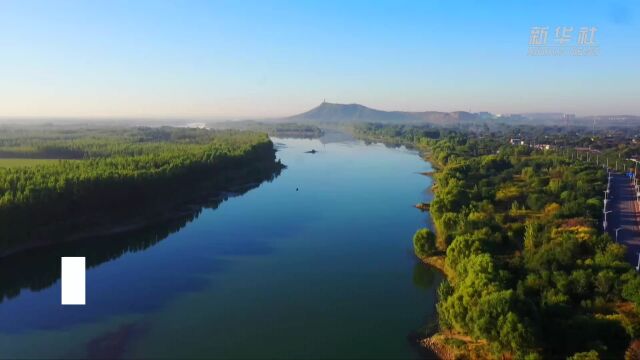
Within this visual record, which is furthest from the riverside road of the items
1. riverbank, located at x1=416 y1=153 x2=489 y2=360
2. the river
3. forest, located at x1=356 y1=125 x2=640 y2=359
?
riverbank, located at x1=416 y1=153 x2=489 y2=360

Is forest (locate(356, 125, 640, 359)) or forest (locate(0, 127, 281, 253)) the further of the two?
forest (locate(0, 127, 281, 253))

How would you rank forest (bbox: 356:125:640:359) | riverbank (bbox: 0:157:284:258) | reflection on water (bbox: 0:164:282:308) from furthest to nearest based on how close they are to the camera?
riverbank (bbox: 0:157:284:258), reflection on water (bbox: 0:164:282:308), forest (bbox: 356:125:640:359)

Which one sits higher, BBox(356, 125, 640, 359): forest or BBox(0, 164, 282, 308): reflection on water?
BBox(356, 125, 640, 359): forest

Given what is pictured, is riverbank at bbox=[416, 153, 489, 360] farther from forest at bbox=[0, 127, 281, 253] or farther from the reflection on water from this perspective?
forest at bbox=[0, 127, 281, 253]

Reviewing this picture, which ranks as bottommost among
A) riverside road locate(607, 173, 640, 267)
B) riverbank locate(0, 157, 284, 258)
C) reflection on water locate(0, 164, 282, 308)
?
reflection on water locate(0, 164, 282, 308)

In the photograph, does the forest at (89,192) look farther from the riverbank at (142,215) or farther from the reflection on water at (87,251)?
the reflection on water at (87,251)

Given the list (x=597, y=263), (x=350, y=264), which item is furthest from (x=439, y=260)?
(x=597, y=263)

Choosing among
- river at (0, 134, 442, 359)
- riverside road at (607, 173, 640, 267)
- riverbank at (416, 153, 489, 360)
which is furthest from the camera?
riverside road at (607, 173, 640, 267)

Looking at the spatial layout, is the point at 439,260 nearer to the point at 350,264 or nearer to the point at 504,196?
Answer: the point at 350,264

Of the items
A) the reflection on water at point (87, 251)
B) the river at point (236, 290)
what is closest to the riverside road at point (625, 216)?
the river at point (236, 290)
